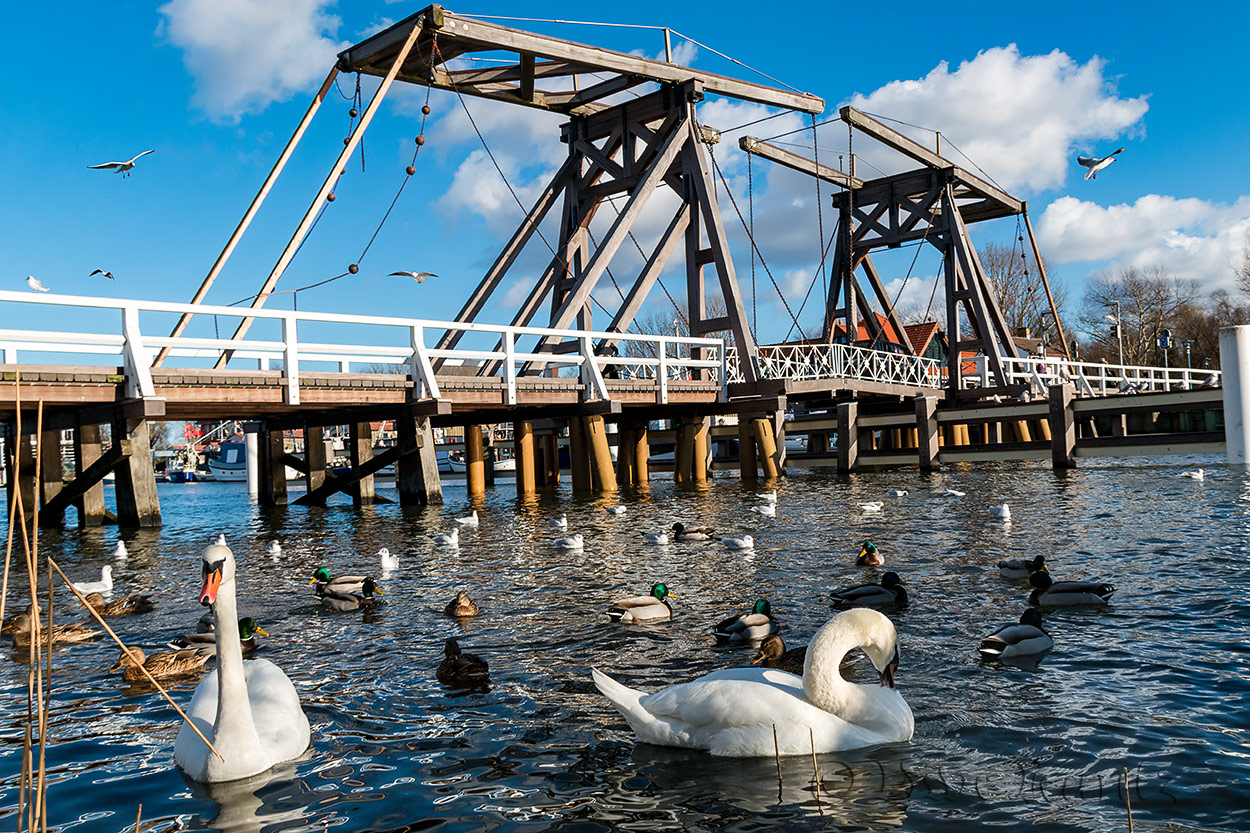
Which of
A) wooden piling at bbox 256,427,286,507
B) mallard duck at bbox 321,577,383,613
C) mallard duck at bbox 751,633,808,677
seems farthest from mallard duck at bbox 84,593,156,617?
wooden piling at bbox 256,427,286,507

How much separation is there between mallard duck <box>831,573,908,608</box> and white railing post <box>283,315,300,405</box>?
11701mm

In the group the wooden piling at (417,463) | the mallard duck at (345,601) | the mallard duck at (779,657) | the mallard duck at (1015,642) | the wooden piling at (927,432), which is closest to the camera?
the mallard duck at (1015,642)

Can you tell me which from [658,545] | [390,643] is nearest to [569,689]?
[390,643]

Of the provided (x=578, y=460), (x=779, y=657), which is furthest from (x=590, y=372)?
(x=779, y=657)

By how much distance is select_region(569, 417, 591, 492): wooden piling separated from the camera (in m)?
24.2

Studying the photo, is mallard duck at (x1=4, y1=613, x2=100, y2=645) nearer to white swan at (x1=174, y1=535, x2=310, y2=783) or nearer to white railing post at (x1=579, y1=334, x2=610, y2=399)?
white swan at (x1=174, y1=535, x2=310, y2=783)

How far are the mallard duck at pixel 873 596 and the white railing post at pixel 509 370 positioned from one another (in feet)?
42.2

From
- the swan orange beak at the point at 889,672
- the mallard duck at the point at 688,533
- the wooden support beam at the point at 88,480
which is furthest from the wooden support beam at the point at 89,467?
the swan orange beak at the point at 889,672

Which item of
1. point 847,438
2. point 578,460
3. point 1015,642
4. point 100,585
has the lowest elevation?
point 1015,642

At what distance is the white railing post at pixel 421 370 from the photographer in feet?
61.2

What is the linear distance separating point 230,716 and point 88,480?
584 inches

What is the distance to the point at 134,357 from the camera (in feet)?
49.1

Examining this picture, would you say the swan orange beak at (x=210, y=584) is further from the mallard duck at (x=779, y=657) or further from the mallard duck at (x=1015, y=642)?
the mallard duck at (x=1015, y=642)

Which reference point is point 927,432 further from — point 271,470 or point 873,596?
point 873,596
